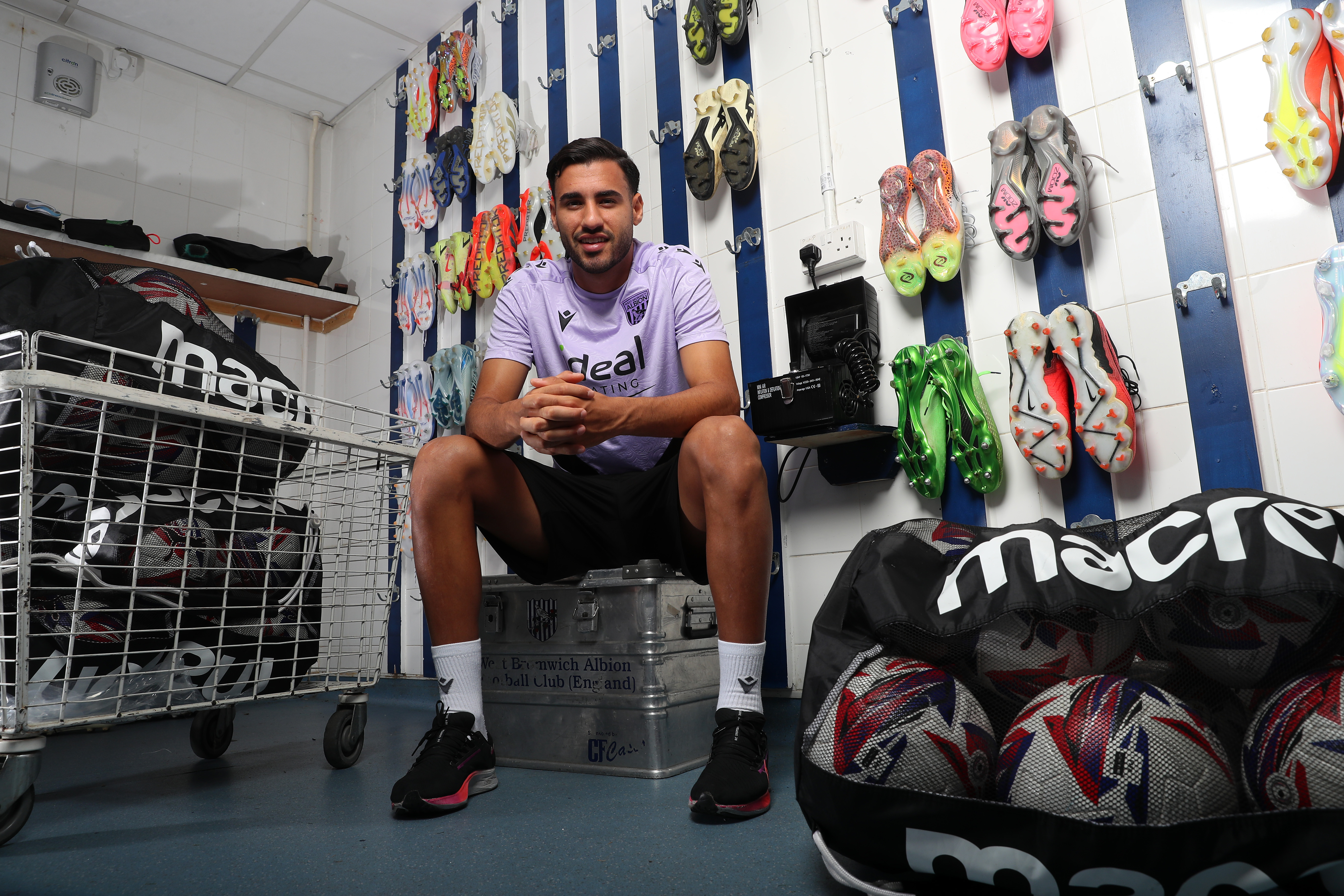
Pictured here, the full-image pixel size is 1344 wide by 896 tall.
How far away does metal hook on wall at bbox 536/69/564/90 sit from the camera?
323 centimetres

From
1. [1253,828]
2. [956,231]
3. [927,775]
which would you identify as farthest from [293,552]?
[956,231]

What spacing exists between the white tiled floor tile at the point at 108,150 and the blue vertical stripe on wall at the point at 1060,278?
3.93 m

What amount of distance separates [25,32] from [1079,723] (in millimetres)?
4874

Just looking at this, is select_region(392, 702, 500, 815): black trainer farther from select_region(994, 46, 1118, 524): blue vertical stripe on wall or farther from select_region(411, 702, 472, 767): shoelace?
select_region(994, 46, 1118, 524): blue vertical stripe on wall

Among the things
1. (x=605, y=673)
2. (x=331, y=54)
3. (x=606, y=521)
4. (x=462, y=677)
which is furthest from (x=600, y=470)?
(x=331, y=54)

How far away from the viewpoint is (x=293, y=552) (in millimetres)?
1561

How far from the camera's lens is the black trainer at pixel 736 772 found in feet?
3.76

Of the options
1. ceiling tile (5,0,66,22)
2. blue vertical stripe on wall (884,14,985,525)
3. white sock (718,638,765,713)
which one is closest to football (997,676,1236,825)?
white sock (718,638,765,713)

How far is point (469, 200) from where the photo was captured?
139 inches

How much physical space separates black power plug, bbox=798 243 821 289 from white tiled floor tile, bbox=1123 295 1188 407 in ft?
2.60

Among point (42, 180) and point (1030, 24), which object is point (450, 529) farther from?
point (42, 180)

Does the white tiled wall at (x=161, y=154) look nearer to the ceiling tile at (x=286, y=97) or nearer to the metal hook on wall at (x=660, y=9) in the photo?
the ceiling tile at (x=286, y=97)

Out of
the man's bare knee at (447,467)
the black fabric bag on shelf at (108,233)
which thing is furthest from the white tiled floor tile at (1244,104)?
the black fabric bag on shelf at (108,233)

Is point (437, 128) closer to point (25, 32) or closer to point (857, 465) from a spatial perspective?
point (25, 32)
